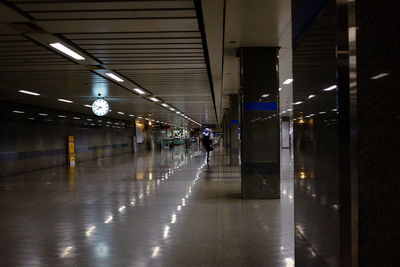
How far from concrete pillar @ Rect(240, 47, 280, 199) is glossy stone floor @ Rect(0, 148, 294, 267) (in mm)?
513

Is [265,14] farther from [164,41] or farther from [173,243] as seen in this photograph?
[173,243]

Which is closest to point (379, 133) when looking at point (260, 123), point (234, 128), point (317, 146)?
point (317, 146)

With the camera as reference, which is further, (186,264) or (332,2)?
(186,264)

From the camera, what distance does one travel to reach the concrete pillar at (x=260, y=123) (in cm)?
1034

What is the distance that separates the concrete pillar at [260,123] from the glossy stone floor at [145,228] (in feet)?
1.68

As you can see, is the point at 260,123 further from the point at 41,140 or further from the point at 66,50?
Result: the point at 41,140

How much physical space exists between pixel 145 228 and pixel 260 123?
443 cm

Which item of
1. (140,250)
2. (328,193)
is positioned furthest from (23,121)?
(328,193)

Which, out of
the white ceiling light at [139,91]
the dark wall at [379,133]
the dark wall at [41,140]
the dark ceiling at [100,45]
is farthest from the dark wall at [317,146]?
the dark wall at [41,140]

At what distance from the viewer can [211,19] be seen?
7.15m

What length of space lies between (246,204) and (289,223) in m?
2.15

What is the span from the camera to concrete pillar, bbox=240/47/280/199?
10.3m

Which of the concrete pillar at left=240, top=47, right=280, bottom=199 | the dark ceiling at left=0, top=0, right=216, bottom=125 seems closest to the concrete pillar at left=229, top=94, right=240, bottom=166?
the dark ceiling at left=0, top=0, right=216, bottom=125

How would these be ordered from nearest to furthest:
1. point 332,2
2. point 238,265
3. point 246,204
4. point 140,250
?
point 332,2
point 238,265
point 140,250
point 246,204
